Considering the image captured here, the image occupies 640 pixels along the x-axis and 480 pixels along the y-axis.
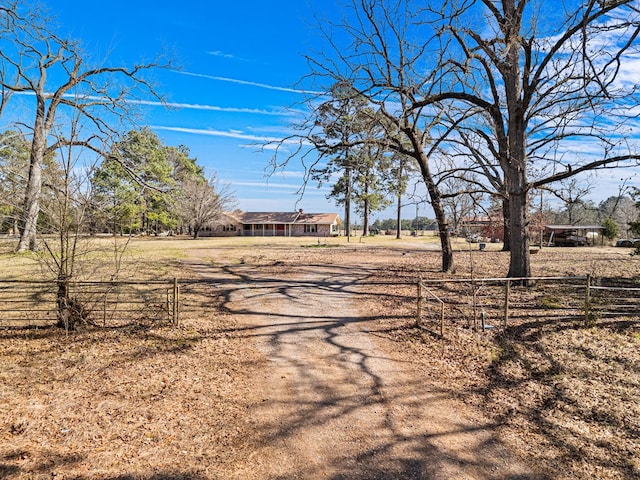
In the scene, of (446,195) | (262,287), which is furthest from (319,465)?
(446,195)

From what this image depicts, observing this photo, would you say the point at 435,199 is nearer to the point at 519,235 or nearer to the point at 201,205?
the point at 519,235

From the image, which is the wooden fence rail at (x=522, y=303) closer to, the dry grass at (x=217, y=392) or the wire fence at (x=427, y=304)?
the wire fence at (x=427, y=304)

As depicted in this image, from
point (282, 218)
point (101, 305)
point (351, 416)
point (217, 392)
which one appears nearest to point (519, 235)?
point (351, 416)

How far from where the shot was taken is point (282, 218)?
56.9 metres

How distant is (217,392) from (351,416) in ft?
6.61

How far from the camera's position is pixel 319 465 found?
12.0ft

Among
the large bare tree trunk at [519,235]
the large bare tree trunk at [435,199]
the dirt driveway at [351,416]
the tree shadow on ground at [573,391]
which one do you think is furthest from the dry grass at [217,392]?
the large bare tree trunk at [435,199]

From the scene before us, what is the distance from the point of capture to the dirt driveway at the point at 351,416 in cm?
367

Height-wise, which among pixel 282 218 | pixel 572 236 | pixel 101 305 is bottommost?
pixel 101 305

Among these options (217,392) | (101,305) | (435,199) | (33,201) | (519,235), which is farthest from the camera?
(435,199)

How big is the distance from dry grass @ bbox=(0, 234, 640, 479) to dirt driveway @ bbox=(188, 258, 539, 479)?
28 centimetres

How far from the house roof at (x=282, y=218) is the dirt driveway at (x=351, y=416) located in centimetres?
4712

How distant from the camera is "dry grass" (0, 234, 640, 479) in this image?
3.77 metres

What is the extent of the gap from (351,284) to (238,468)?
9.03 metres
